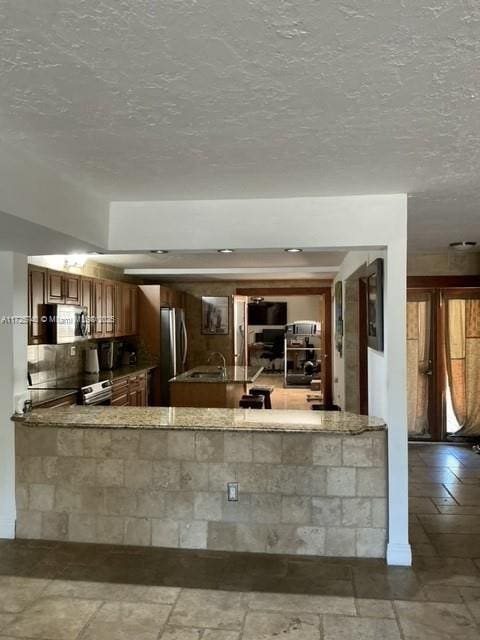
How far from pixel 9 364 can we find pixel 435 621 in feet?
9.54

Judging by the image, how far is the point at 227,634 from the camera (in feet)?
7.80

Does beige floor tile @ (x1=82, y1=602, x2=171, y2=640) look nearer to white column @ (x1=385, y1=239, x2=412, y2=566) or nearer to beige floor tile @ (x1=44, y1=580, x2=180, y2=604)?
beige floor tile @ (x1=44, y1=580, x2=180, y2=604)

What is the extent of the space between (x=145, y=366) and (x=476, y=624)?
5.22m

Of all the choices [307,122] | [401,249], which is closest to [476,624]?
[401,249]

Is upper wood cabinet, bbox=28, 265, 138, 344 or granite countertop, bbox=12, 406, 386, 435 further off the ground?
upper wood cabinet, bbox=28, 265, 138, 344

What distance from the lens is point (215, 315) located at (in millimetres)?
8938

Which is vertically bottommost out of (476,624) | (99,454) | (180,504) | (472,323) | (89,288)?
(476,624)

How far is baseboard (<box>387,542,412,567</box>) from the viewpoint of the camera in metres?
3.05

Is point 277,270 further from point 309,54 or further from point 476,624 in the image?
point 309,54

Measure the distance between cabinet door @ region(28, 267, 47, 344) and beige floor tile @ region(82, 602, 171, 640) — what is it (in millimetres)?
2546

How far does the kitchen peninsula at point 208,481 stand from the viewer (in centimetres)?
313

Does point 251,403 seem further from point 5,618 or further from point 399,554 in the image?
point 5,618

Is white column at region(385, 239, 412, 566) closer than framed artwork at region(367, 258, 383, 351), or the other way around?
white column at region(385, 239, 412, 566)

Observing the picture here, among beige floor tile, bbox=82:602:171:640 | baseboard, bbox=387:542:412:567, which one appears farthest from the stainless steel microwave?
baseboard, bbox=387:542:412:567
